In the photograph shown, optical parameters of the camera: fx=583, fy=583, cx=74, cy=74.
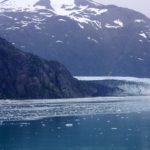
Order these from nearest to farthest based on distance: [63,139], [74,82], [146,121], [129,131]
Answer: [63,139], [129,131], [146,121], [74,82]

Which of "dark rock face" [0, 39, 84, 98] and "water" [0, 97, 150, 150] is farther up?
"water" [0, 97, 150, 150]

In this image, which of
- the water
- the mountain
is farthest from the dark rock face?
the water

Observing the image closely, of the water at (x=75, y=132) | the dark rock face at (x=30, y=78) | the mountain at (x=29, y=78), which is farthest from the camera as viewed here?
the dark rock face at (x=30, y=78)

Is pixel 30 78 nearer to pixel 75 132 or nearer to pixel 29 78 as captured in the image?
pixel 29 78

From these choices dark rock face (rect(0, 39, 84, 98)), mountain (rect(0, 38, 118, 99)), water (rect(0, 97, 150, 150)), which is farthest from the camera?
dark rock face (rect(0, 39, 84, 98))

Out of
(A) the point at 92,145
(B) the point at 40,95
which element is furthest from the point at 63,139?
(B) the point at 40,95

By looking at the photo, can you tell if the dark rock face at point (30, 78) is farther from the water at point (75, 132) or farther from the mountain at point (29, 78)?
the water at point (75, 132)

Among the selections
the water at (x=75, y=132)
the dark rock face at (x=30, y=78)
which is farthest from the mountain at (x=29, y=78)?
the water at (x=75, y=132)

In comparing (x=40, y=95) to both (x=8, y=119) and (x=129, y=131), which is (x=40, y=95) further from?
(x=129, y=131)

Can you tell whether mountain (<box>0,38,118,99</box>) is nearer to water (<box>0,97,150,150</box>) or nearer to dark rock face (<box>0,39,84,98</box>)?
dark rock face (<box>0,39,84,98</box>)
